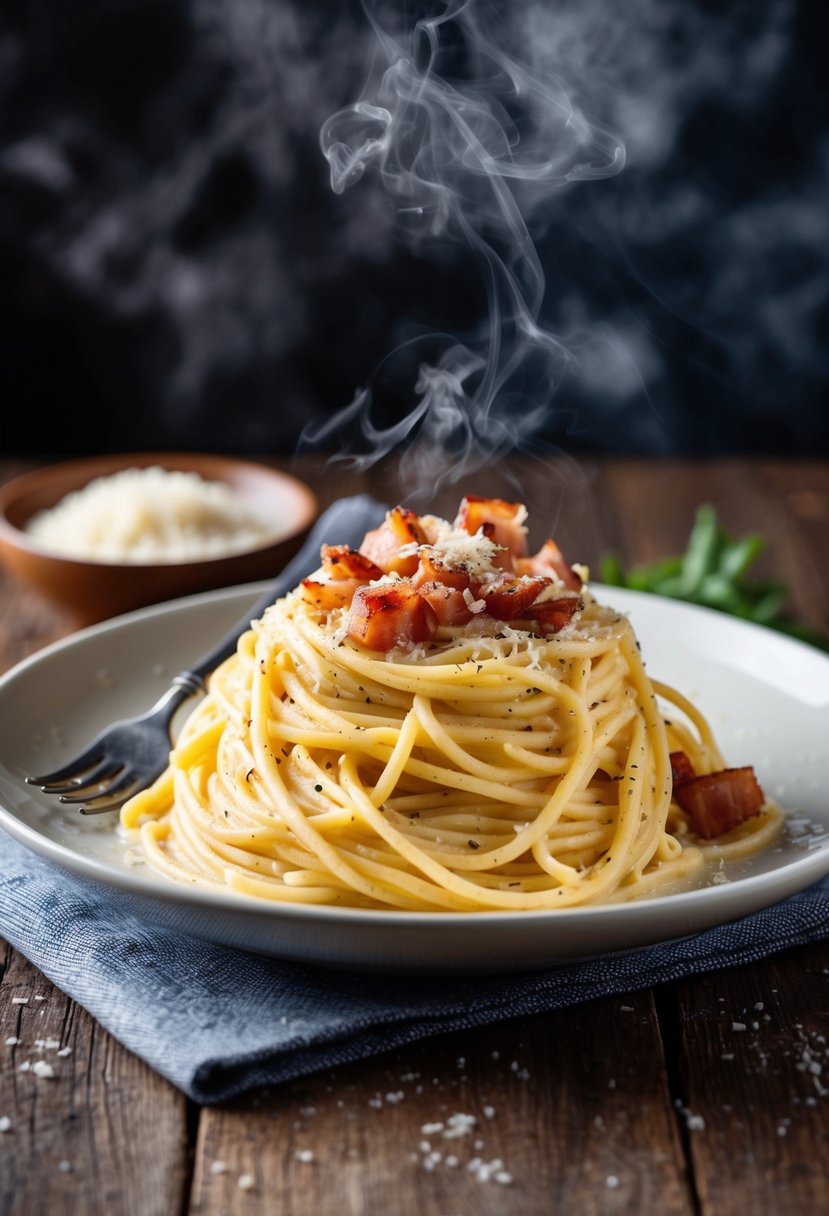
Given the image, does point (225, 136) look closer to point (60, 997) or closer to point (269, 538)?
point (269, 538)

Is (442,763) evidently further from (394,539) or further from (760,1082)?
(760,1082)

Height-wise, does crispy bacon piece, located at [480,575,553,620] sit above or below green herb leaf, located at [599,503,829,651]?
below

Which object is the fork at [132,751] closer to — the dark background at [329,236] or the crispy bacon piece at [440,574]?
the crispy bacon piece at [440,574]

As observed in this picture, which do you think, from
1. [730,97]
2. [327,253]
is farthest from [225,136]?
[730,97]

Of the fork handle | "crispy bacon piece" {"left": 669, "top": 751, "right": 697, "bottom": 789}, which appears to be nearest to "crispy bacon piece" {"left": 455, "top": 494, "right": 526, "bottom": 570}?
"crispy bacon piece" {"left": 669, "top": 751, "right": 697, "bottom": 789}

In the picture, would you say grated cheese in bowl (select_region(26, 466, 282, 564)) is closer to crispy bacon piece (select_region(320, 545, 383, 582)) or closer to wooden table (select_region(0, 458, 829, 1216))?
crispy bacon piece (select_region(320, 545, 383, 582))

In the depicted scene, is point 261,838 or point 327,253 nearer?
point 261,838

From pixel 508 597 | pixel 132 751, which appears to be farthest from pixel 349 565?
pixel 132 751

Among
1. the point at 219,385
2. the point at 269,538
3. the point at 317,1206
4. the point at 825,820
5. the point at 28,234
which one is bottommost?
the point at 317,1206
